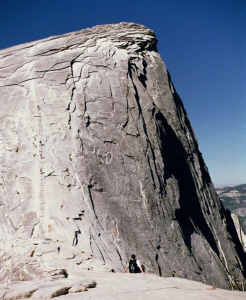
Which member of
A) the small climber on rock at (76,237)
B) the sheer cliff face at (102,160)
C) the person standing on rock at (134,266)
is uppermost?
the sheer cliff face at (102,160)

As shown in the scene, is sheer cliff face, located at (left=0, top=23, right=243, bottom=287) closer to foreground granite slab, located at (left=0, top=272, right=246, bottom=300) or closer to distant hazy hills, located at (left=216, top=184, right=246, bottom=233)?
foreground granite slab, located at (left=0, top=272, right=246, bottom=300)

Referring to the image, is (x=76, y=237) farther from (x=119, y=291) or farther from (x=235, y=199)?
(x=235, y=199)

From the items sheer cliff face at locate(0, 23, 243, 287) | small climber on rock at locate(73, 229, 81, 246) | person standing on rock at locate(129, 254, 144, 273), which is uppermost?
sheer cliff face at locate(0, 23, 243, 287)

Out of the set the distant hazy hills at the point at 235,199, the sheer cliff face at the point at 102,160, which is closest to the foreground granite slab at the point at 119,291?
the sheer cliff face at the point at 102,160

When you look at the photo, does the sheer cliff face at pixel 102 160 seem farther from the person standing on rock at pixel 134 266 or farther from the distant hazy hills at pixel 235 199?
the distant hazy hills at pixel 235 199

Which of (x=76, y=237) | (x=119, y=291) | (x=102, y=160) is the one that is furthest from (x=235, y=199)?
(x=119, y=291)

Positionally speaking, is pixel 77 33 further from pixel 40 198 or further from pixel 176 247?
pixel 176 247

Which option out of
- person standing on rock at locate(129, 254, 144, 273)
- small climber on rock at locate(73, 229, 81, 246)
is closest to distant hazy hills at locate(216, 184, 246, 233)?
person standing on rock at locate(129, 254, 144, 273)
